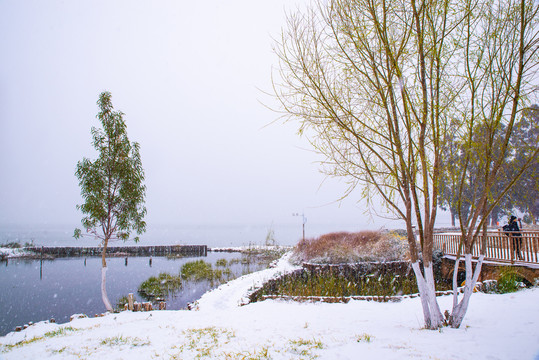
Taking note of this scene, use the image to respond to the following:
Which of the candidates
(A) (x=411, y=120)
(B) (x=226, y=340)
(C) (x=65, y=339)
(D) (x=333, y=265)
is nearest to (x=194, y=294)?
(D) (x=333, y=265)

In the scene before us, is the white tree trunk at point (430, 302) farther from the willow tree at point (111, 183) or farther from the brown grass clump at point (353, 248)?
the willow tree at point (111, 183)

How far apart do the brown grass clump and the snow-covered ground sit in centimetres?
472

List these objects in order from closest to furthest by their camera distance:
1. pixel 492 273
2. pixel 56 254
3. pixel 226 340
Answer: pixel 226 340 < pixel 492 273 < pixel 56 254

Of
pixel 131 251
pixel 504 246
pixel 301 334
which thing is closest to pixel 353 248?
pixel 504 246

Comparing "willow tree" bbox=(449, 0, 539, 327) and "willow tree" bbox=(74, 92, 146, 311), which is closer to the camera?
"willow tree" bbox=(449, 0, 539, 327)

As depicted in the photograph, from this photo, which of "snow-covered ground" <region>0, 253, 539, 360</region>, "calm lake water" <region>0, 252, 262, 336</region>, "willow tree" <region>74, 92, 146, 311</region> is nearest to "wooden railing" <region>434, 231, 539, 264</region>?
"snow-covered ground" <region>0, 253, 539, 360</region>

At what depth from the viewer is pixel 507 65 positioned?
5160 mm

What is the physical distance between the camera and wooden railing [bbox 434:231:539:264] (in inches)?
407

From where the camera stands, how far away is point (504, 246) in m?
11.3

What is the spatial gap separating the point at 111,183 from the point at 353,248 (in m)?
11.2

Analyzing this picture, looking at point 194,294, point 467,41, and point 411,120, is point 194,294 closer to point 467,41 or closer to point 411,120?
point 411,120

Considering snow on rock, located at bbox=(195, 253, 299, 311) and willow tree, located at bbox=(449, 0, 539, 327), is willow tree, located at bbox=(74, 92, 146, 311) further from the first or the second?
willow tree, located at bbox=(449, 0, 539, 327)

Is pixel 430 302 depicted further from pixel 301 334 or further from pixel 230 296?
pixel 230 296

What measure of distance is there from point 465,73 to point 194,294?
12515mm
